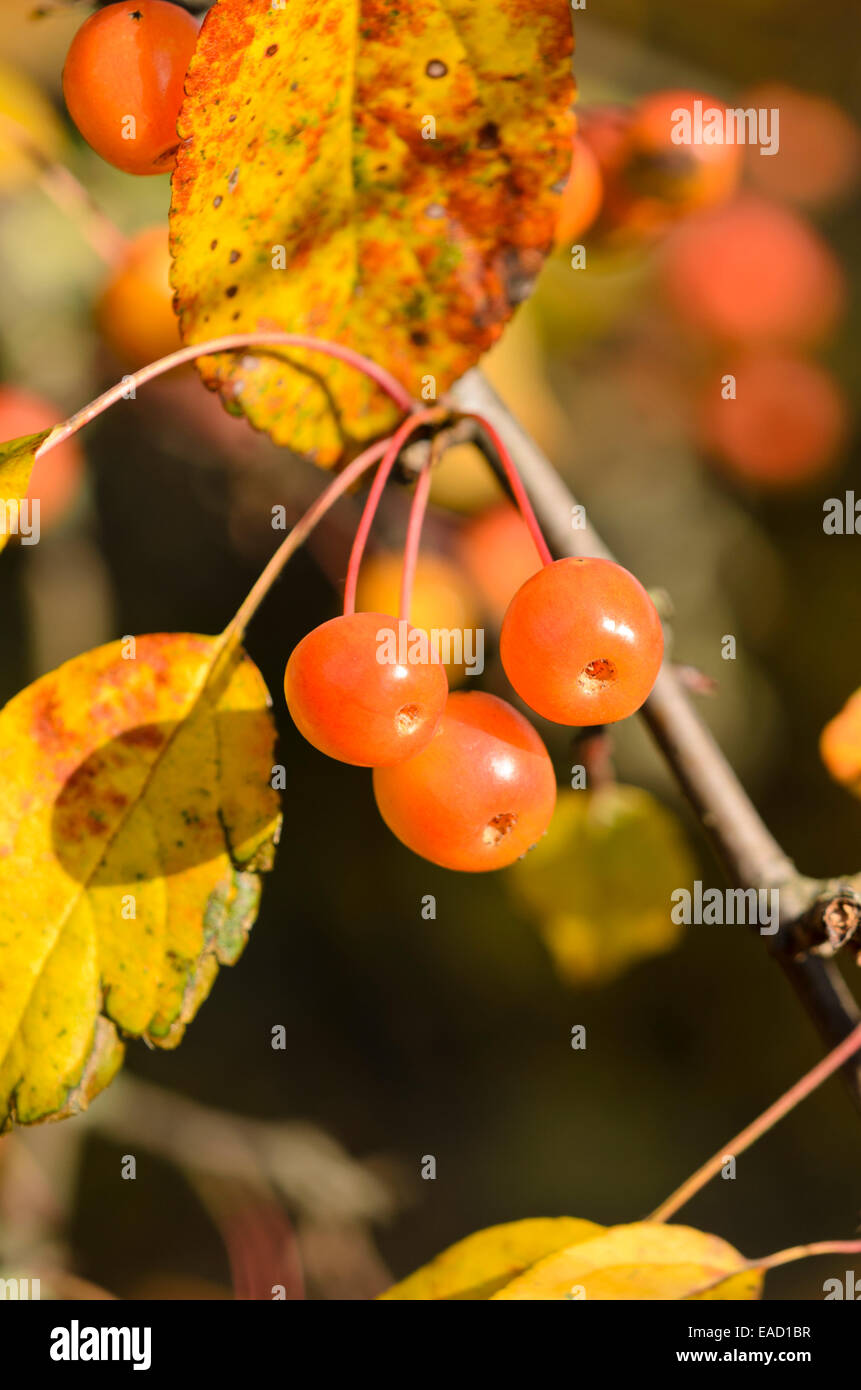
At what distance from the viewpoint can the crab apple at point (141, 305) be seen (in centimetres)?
78

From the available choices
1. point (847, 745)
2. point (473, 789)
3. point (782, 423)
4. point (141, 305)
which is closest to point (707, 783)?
point (847, 745)

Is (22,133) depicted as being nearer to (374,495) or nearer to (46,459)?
(46,459)

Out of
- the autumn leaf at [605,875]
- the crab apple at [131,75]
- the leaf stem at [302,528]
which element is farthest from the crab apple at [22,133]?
the autumn leaf at [605,875]

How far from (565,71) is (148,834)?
0.43m

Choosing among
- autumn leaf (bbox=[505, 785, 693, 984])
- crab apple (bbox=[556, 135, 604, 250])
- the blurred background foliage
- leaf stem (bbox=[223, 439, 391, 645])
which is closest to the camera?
leaf stem (bbox=[223, 439, 391, 645])

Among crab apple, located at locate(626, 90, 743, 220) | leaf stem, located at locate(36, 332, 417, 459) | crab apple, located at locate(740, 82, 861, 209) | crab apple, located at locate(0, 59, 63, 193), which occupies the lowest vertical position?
leaf stem, located at locate(36, 332, 417, 459)

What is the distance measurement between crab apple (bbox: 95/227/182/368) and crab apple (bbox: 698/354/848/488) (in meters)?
0.65

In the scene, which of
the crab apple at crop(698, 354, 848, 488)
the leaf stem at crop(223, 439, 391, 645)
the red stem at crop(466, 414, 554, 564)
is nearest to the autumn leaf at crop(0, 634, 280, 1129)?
the leaf stem at crop(223, 439, 391, 645)

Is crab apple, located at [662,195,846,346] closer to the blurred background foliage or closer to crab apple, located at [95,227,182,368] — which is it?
the blurred background foliage

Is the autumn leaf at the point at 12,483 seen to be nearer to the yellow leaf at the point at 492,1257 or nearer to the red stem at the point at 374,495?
the red stem at the point at 374,495

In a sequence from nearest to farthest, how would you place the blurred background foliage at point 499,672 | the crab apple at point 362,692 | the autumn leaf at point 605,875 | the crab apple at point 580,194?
the crab apple at point 362,692 → the crab apple at point 580,194 → the autumn leaf at point 605,875 → the blurred background foliage at point 499,672

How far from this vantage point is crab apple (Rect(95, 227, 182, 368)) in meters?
0.78

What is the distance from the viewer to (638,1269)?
532 mm

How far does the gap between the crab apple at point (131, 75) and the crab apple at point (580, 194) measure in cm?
30
